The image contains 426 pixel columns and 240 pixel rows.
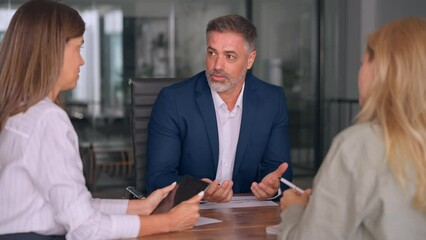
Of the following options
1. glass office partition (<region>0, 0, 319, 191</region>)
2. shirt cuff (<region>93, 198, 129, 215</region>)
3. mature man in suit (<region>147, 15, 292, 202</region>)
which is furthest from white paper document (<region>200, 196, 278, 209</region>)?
glass office partition (<region>0, 0, 319, 191</region>)

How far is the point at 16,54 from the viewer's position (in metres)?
1.67

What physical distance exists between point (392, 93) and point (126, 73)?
574 centimetres

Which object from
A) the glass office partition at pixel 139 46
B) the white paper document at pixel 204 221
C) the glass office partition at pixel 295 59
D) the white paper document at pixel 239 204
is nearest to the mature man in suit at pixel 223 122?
the white paper document at pixel 239 204

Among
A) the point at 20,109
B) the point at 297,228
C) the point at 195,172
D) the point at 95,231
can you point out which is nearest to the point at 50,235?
the point at 95,231

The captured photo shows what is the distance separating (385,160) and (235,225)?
605 mm

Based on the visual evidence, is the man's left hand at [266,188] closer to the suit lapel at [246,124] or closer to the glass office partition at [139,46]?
the suit lapel at [246,124]

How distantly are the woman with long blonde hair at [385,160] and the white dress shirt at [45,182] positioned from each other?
1.83ft

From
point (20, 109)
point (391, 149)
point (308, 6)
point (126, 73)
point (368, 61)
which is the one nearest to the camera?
point (391, 149)

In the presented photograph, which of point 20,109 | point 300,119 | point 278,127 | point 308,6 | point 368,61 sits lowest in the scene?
point 300,119

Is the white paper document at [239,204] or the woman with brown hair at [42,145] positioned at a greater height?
the woman with brown hair at [42,145]

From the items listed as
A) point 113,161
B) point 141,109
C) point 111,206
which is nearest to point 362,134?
point 111,206

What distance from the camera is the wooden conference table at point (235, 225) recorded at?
5.75ft

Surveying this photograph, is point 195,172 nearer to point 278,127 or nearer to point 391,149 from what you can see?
point 278,127

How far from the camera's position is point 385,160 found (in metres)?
1.41
